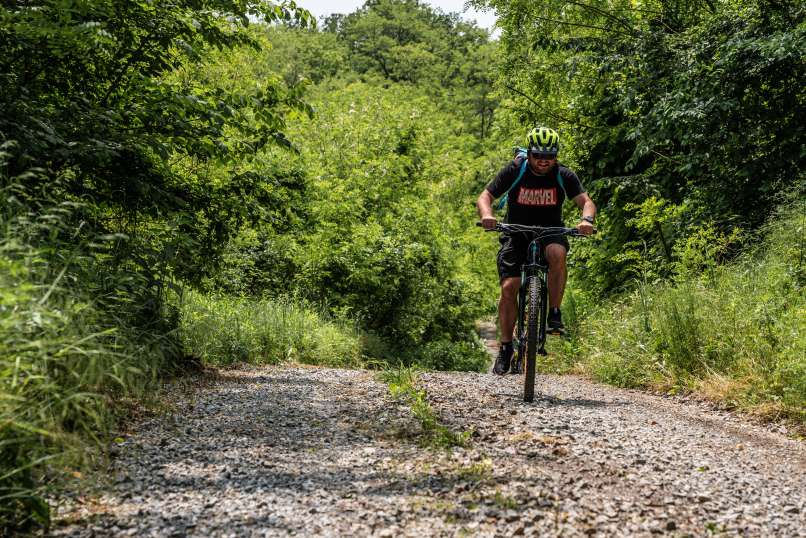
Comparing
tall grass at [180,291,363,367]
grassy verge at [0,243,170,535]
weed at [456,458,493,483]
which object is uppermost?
grassy verge at [0,243,170,535]

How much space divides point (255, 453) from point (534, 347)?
2815 millimetres

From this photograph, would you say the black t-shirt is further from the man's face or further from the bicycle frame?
the bicycle frame

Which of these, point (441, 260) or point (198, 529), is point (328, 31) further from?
point (198, 529)

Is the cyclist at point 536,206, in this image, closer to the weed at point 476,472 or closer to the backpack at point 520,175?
the backpack at point 520,175

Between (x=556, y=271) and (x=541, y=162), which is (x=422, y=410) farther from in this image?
(x=541, y=162)

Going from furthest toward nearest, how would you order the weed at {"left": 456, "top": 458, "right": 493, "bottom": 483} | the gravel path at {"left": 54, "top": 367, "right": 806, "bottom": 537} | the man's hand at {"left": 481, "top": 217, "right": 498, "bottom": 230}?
the man's hand at {"left": 481, "top": 217, "right": 498, "bottom": 230} < the weed at {"left": 456, "top": 458, "right": 493, "bottom": 483} < the gravel path at {"left": 54, "top": 367, "right": 806, "bottom": 537}

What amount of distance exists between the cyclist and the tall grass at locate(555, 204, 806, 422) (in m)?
1.69

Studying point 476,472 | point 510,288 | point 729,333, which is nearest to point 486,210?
point 510,288

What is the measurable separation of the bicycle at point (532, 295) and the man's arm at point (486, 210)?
6 cm

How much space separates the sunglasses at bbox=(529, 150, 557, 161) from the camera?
6.25 m

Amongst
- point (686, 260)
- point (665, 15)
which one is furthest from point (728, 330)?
point (665, 15)

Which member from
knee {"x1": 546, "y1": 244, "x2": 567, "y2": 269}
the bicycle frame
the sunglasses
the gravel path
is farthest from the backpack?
the gravel path

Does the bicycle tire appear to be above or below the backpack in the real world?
below

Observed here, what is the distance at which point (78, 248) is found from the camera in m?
4.29
